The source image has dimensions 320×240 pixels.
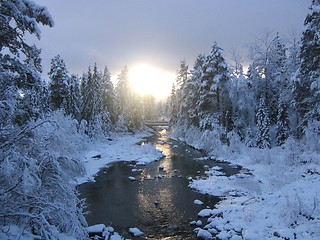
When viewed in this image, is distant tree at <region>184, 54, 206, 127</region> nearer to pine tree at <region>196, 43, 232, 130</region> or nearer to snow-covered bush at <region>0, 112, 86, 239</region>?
pine tree at <region>196, 43, 232, 130</region>

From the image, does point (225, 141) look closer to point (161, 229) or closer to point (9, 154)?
point (161, 229)

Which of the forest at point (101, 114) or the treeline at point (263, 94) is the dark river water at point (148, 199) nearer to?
the forest at point (101, 114)

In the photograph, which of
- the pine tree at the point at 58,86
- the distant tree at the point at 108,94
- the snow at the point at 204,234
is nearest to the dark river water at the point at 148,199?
the snow at the point at 204,234

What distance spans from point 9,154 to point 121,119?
173 ft

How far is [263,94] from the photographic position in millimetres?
32531

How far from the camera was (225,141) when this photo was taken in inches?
1352

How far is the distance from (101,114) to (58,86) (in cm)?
1562

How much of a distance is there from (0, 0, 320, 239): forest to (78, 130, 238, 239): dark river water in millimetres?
2047

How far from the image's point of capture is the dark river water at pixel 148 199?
13898mm

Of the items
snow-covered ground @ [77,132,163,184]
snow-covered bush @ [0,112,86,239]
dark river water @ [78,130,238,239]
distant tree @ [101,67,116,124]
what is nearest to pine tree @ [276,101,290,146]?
dark river water @ [78,130,238,239]

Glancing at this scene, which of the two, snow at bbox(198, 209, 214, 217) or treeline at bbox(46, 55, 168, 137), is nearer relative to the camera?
snow at bbox(198, 209, 214, 217)

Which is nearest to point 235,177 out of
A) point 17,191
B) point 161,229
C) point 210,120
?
point 161,229

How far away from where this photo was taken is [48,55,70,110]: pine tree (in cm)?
3544

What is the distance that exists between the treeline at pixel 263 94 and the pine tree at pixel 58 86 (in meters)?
17.8
